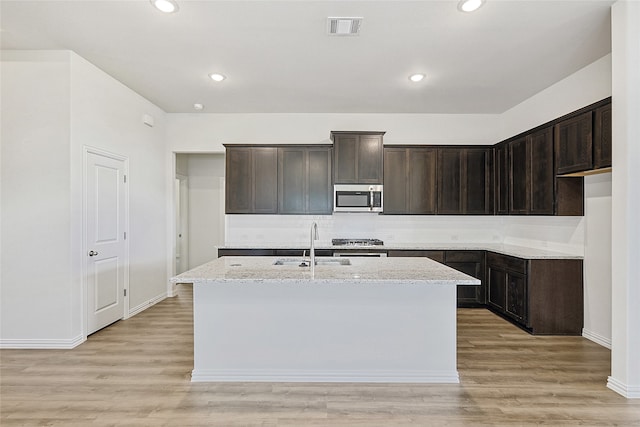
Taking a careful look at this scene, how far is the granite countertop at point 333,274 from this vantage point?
2488 millimetres

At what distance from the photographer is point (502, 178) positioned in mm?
5195

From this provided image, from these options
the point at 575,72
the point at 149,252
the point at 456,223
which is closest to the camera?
the point at 575,72

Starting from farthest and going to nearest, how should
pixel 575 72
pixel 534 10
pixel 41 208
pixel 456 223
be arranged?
pixel 456 223 → pixel 575 72 → pixel 41 208 → pixel 534 10

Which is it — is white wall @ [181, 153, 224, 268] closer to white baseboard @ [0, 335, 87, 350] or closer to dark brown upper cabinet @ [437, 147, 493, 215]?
white baseboard @ [0, 335, 87, 350]

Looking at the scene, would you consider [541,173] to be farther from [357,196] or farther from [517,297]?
[357,196]

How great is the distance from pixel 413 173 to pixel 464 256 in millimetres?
1424

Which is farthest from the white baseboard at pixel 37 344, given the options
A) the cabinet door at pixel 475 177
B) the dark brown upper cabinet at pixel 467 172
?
the cabinet door at pixel 475 177

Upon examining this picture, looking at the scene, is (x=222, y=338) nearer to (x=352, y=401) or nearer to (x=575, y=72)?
(x=352, y=401)

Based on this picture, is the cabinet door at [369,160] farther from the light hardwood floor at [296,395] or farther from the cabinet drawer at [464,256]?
the light hardwood floor at [296,395]

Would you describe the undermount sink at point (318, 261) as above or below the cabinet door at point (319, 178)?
below

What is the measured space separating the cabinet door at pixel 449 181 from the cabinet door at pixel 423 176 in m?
0.09

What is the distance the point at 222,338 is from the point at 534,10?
3.58 metres

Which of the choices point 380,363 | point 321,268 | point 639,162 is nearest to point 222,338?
point 321,268

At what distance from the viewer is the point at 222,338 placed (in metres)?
2.89
